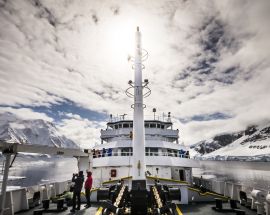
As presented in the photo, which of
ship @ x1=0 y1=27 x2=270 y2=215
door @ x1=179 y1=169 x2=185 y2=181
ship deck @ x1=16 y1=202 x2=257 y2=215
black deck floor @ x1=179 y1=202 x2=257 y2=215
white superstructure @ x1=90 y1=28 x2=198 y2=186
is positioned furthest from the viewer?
door @ x1=179 y1=169 x2=185 y2=181

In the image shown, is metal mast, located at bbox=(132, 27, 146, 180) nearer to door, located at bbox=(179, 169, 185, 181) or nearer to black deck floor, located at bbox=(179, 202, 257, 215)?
black deck floor, located at bbox=(179, 202, 257, 215)

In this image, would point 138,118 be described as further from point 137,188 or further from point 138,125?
point 137,188

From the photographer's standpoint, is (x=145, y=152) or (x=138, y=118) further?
(x=145, y=152)

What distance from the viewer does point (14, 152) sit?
34.4 ft

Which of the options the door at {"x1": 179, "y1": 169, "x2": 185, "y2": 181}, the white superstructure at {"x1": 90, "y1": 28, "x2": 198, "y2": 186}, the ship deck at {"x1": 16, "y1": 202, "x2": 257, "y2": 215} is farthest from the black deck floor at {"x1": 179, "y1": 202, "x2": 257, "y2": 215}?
the door at {"x1": 179, "y1": 169, "x2": 185, "y2": 181}

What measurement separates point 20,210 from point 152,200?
7417 millimetres

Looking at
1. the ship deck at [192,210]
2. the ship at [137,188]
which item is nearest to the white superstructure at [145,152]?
the ship at [137,188]

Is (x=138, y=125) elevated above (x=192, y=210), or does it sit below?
above

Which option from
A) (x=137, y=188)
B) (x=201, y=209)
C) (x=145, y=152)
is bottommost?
(x=201, y=209)

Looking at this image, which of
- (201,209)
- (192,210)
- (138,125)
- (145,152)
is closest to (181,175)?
(145,152)

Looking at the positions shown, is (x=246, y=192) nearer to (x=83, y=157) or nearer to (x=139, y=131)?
(x=139, y=131)

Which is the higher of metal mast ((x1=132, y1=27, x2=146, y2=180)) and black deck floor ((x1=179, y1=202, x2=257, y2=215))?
metal mast ((x1=132, y1=27, x2=146, y2=180))

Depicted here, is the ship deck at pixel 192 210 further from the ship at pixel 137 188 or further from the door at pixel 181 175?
the door at pixel 181 175

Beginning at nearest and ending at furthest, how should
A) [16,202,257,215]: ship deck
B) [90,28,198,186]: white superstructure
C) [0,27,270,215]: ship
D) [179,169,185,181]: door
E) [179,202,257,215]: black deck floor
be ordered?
1. [0,27,270,215]: ship
2. [16,202,257,215]: ship deck
3. [179,202,257,215]: black deck floor
4. [90,28,198,186]: white superstructure
5. [179,169,185,181]: door
